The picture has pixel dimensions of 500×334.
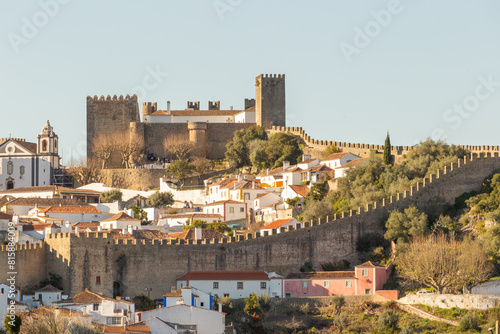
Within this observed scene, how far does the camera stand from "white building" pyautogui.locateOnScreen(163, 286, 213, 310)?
176ft

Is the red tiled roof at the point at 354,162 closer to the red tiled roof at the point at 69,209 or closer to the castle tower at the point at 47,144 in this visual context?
the red tiled roof at the point at 69,209

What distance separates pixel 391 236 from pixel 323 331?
A: 837cm

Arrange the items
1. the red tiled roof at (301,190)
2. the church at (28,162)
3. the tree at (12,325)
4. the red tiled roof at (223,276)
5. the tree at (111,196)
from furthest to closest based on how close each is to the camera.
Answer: the church at (28,162) < the tree at (111,196) < the red tiled roof at (301,190) < the red tiled roof at (223,276) < the tree at (12,325)

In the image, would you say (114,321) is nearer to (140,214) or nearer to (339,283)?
(339,283)

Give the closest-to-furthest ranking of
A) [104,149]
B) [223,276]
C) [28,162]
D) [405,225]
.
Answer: [223,276] < [405,225] < [28,162] < [104,149]

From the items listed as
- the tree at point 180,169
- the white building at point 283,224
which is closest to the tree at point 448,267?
the white building at point 283,224

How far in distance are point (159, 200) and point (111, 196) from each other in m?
3.67

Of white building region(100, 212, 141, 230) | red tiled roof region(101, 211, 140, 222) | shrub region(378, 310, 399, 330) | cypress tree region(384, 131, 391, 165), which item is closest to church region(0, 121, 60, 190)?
red tiled roof region(101, 211, 140, 222)

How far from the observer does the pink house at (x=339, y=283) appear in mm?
57688

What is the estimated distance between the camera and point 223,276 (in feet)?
188

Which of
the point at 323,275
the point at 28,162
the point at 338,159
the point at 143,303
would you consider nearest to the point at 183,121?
the point at 28,162

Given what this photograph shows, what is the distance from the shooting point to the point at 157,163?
299 ft

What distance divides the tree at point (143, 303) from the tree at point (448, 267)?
450 inches

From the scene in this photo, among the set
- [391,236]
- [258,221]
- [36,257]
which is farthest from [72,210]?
[391,236]
